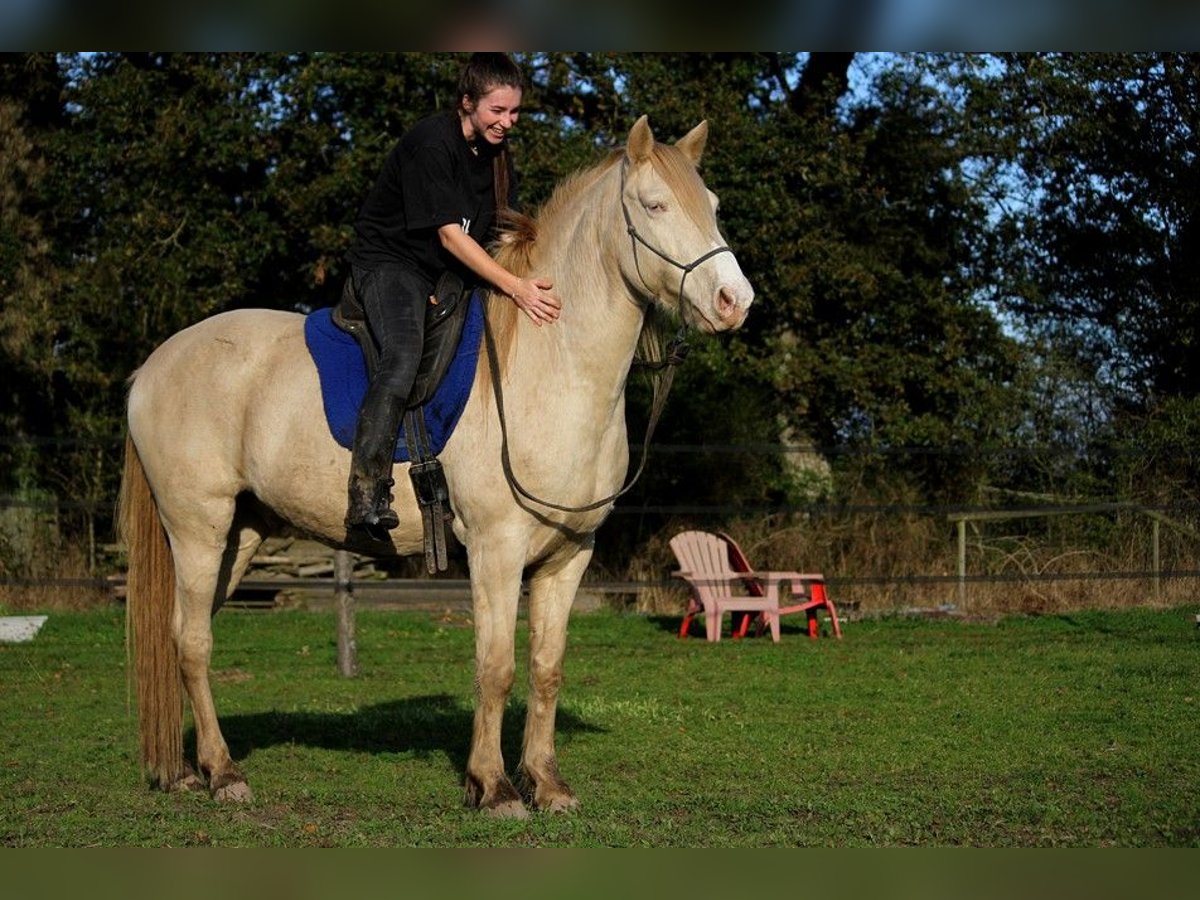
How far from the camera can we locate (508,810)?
207 inches

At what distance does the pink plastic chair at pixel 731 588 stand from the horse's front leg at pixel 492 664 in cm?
714

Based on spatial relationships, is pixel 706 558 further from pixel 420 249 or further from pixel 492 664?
pixel 420 249

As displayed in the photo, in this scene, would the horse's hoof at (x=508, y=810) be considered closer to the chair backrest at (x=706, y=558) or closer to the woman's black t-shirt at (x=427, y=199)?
the woman's black t-shirt at (x=427, y=199)

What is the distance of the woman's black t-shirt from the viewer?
17.8ft

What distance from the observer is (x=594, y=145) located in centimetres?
1479

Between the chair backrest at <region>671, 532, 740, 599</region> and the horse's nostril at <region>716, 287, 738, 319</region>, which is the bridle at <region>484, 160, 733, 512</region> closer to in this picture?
the horse's nostril at <region>716, 287, 738, 319</region>

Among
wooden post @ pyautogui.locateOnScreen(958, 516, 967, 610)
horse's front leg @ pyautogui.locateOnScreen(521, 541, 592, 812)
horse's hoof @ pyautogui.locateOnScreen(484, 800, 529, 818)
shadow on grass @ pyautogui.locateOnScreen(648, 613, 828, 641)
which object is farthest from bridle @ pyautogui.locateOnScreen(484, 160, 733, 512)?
wooden post @ pyautogui.locateOnScreen(958, 516, 967, 610)

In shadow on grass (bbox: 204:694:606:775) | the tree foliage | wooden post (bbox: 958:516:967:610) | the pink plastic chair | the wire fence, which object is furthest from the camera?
the tree foliage

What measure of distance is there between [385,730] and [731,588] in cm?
652

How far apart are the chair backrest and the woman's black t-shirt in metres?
7.79

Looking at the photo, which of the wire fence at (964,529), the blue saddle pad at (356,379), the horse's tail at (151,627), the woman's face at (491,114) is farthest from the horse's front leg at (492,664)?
the wire fence at (964,529)
